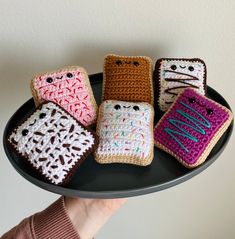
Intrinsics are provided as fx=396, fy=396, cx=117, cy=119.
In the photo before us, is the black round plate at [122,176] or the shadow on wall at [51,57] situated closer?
the black round plate at [122,176]

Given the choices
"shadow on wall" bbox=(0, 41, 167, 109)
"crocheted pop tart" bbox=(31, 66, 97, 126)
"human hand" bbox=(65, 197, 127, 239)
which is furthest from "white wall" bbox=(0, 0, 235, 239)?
"human hand" bbox=(65, 197, 127, 239)

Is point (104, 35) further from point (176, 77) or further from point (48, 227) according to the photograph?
point (48, 227)

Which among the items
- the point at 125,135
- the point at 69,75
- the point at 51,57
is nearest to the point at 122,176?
the point at 125,135

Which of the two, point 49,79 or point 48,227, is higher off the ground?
point 49,79

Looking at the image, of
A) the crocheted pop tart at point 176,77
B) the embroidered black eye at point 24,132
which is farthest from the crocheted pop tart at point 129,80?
the embroidered black eye at point 24,132

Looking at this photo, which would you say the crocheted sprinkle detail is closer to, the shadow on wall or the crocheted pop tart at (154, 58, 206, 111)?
the crocheted pop tart at (154, 58, 206, 111)

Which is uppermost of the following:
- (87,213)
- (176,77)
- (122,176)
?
(176,77)

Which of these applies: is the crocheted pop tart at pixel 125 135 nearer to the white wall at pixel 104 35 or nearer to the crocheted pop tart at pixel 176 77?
the crocheted pop tart at pixel 176 77
